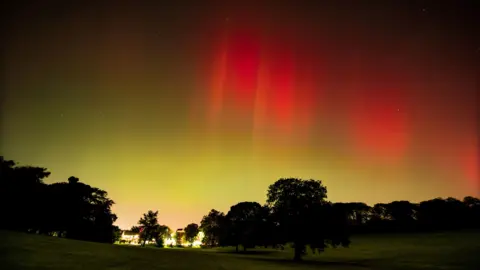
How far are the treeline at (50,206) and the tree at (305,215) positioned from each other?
4937 centimetres

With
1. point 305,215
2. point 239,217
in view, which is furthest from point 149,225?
point 305,215

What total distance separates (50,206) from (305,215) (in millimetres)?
56864

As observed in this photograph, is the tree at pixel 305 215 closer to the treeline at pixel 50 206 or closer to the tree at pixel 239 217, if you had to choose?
the tree at pixel 239 217

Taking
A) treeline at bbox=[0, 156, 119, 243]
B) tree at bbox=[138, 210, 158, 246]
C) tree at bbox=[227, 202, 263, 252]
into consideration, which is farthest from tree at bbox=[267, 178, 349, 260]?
tree at bbox=[138, 210, 158, 246]

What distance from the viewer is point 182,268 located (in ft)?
88.8

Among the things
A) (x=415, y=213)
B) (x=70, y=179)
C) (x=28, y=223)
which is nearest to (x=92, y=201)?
(x=70, y=179)

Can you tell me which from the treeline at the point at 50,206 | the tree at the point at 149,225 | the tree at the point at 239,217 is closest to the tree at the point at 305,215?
the tree at the point at 239,217

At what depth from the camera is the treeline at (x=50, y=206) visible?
61844mm

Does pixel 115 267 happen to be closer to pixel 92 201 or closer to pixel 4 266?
pixel 4 266

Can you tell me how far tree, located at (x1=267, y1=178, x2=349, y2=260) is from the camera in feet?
161

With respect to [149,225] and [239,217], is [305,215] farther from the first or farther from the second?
[149,225]

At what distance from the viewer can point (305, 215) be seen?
50.1 m

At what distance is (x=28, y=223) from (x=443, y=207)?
5762 inches

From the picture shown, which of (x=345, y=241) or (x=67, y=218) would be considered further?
(x=67, y=218)
